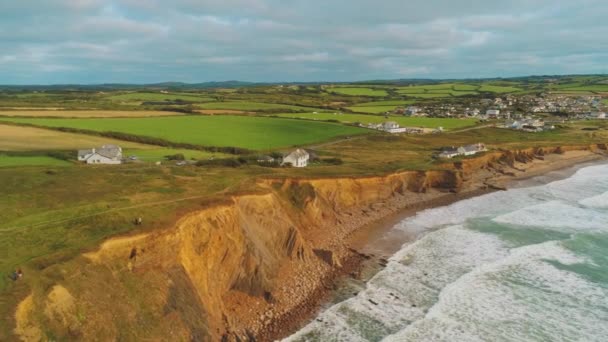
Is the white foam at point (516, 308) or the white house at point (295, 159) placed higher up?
the white house at point (295, 159)

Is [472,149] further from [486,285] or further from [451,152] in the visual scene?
[486,285]

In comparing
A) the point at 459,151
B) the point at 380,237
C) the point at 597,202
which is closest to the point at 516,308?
the point at 380,237

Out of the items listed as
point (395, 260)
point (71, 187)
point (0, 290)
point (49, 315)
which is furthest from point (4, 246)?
point (395, 260)

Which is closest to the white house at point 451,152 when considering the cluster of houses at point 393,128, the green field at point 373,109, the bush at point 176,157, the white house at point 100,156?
the cluster of houses at point 393,128

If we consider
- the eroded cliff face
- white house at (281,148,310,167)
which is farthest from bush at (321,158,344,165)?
the eroded cliff face

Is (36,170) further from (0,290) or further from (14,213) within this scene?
(0,290)

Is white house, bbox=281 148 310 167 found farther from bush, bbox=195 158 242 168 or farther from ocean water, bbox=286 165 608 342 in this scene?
ocean water, bbox=286 165 608 342

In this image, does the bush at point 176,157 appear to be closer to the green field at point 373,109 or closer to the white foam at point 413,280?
the white foam at point 413,280
